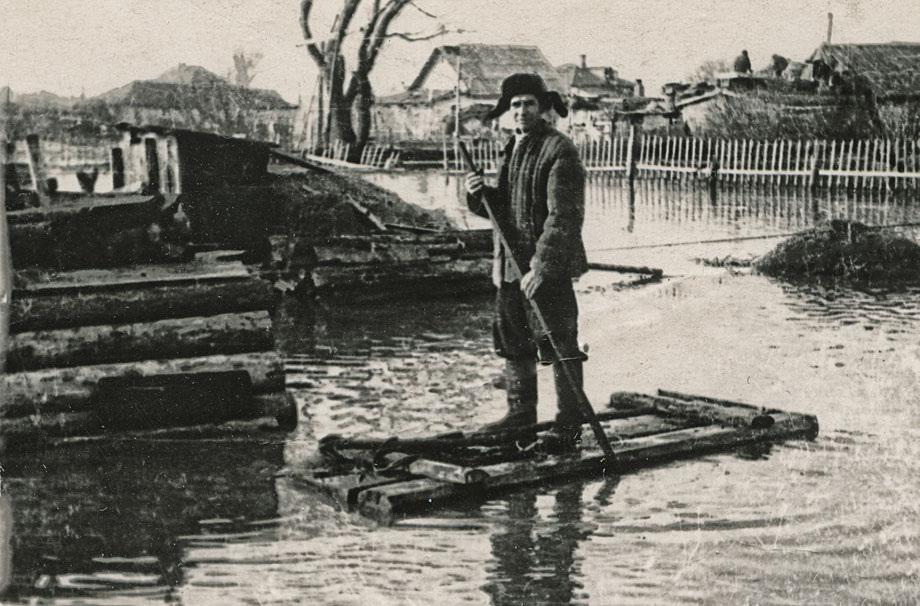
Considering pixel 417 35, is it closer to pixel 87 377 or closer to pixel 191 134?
pixel 87 377

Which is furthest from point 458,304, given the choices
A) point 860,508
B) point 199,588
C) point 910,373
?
point 199,588

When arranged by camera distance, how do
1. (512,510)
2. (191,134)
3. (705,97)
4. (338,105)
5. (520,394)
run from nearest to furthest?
(512,510) < (520,394) < (191,134) < (338,105) < (705,97)

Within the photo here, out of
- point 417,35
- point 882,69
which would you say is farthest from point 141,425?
point 882,69

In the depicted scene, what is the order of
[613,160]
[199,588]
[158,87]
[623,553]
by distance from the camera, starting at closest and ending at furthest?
[199,588] < [623,553] < [158,87] < [613,160]

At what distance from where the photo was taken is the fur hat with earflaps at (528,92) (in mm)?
4727

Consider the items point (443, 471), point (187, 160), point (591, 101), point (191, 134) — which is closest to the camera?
point (443, 471)

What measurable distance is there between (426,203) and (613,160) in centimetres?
789

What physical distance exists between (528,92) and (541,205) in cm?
52

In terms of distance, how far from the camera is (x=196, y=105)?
36.2 feet

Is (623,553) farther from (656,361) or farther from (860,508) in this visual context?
(656,361)

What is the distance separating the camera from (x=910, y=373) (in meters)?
6.49

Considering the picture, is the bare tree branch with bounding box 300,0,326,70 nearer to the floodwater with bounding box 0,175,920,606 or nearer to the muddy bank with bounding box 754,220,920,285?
the floodwater with bounding box 0,175,920,606

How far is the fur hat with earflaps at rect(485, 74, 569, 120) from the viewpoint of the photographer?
473 centimetres

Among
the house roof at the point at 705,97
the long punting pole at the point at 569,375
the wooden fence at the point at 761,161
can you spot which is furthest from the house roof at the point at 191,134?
the house roof at the point at 705,97
